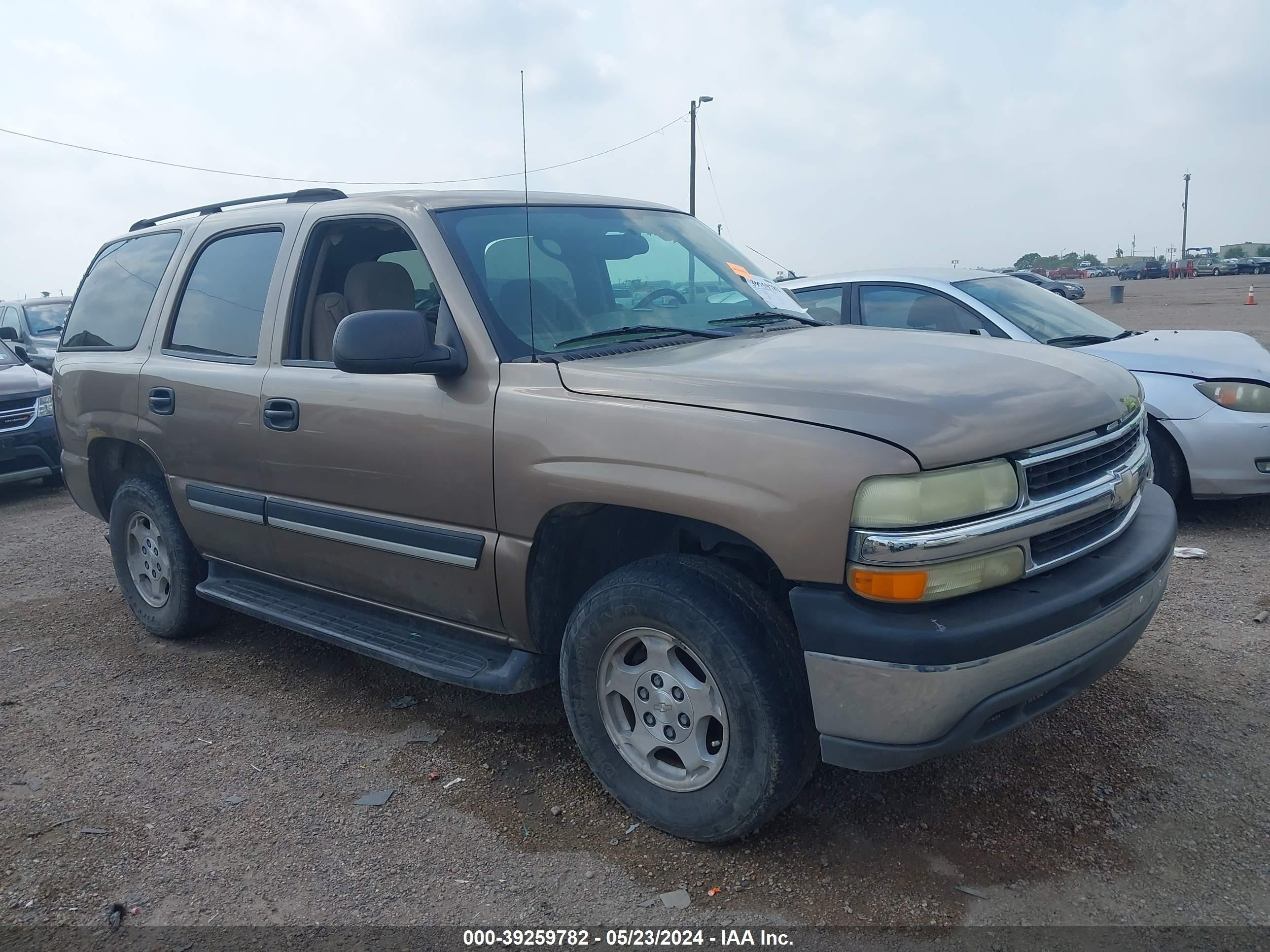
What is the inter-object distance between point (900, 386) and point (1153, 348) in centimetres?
412

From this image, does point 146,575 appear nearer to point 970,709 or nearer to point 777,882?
point 777,882

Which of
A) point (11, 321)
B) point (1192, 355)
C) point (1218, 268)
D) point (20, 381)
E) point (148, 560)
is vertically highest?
point (1218, 268)

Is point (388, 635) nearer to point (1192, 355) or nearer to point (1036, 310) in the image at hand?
point (1036, 310)

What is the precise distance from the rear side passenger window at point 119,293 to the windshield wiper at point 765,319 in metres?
2.70

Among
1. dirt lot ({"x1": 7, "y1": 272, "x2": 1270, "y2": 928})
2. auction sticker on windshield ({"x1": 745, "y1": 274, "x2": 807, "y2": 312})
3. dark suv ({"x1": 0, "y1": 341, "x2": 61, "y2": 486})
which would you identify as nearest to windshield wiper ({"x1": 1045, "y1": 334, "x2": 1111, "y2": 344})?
dirt lot ({"x1": 7, "y1": 272, "x2": 1270, "y2": 928})

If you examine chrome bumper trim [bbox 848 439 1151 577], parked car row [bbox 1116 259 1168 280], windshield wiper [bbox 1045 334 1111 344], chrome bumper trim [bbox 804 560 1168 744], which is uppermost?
parked car row [bbox 1116 259 1168 280]

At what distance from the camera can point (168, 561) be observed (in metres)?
4.61

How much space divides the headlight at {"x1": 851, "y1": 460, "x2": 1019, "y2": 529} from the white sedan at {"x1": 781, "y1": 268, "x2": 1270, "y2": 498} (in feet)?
9.81

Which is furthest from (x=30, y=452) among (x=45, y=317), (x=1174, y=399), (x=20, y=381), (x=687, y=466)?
(x=1174, y=399)

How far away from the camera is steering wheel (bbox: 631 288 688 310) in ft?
11.7

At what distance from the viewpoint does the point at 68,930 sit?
2600mm

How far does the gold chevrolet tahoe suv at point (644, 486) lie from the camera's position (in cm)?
237

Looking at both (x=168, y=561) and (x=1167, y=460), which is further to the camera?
(x=1167, y=460)

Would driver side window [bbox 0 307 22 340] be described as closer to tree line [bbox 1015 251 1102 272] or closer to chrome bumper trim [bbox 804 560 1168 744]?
chrome bumper trim [bbox 804 560 1168 744]
